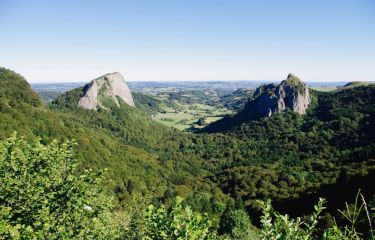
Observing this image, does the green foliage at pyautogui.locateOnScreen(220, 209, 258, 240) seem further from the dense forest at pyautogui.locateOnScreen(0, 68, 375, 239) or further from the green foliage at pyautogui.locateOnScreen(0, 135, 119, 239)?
the green foliage at pyautogui.locateOnScreen(0, 135, 119, 239)

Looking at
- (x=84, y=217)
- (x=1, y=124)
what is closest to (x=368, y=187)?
(x=84, y=217)

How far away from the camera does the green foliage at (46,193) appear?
16678mm

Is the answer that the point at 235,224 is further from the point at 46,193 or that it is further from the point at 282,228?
the point at 282,228

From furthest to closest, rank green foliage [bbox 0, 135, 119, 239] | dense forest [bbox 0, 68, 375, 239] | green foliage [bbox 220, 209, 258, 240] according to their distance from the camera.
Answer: green foliage [bbox 220, 209, 258, 240] < green foliage [bbox 0, 135, 119, 239] < dense forest [bbox 0, 68, 375, 239]

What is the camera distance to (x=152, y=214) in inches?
471

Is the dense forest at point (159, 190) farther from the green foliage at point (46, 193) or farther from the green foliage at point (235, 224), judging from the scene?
the green foliage at point (235, 224)

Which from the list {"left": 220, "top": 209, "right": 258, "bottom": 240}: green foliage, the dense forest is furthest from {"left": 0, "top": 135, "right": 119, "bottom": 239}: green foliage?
{"left": 220, "top": 209, "right": 258, "bottom": 240}: green foliage

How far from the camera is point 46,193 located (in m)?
18.0

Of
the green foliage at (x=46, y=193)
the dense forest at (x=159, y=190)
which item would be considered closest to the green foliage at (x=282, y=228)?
the dense forest at (x=159, y=190)

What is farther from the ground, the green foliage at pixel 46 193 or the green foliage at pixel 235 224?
the green foliage at pixel 46 193

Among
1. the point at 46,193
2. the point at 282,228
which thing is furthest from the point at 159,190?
the point at 282,228

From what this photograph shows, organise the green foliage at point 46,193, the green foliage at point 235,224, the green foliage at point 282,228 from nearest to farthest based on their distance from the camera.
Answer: the green foliage at point 282,228 < the green foliage at point 46,193 < the green foliage at point 235,224

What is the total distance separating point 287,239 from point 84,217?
11.6 meters

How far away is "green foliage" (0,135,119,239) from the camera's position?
16.7 meters
